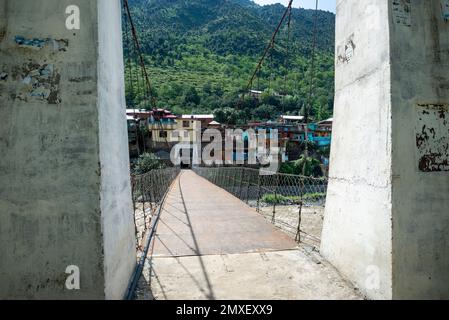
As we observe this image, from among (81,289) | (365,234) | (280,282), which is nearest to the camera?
(81,289)

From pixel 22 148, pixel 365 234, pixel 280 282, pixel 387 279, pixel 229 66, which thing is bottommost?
pixel 280 282

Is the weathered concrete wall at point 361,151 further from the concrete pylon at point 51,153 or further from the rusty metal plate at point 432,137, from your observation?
the concrete pylon at point 51,153

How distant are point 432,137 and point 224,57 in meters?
82.7

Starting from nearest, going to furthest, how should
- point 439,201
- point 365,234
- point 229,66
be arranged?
point 439,201
point 365,234
point 229,66

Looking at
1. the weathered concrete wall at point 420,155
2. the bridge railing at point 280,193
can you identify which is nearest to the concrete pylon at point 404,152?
the weathered concrete wall at point 420,155

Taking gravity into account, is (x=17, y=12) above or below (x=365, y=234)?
above

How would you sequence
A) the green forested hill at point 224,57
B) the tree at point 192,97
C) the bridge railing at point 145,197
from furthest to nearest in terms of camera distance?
the tree at point 192,97 < the green forested hill at point 224,57 < the bridge railing at point 145,197

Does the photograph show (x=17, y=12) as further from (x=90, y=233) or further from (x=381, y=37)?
(x=381, y=37)

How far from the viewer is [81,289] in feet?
5.89

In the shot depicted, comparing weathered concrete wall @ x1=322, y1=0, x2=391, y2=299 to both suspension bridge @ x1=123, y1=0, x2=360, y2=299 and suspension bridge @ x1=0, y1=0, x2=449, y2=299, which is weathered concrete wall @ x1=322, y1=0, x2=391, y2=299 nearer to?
suspension bridge @ x1=0, y1=0, x2=449, y2=299

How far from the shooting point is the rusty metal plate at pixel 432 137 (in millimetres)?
2113

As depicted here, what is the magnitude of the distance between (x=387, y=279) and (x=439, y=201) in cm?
63
